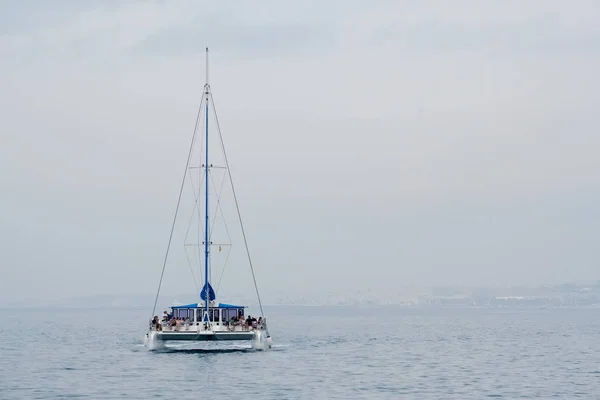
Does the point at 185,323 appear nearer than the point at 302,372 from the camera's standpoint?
No

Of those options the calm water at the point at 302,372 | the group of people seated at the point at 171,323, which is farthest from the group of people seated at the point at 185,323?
the calm water at the point at 302,372

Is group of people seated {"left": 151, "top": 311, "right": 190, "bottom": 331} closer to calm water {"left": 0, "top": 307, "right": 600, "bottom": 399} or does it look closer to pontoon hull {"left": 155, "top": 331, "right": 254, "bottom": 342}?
pontoon hull {"left": 155, "top": 331, "right": 254, "bottom": 342}

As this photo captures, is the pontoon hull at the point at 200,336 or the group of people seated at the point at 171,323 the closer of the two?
the pontoon hull at the point at 200,336

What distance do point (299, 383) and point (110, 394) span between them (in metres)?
Result: 13.3

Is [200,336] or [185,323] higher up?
[185,323]

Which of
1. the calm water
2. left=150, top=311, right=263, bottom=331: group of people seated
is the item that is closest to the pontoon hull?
left=150, top=311, right=263, bottom=331: group of people seated

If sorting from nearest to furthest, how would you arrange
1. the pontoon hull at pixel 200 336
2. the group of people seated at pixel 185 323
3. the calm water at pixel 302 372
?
the calm water at pixel 302 372
the pontoon hull at pixel 200 336
the group of people seated at pixel 185 323

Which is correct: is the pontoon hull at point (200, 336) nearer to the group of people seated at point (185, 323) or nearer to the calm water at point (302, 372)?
the group of people seated at point (185, 323)

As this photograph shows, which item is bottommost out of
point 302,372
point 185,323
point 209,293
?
point 302,372

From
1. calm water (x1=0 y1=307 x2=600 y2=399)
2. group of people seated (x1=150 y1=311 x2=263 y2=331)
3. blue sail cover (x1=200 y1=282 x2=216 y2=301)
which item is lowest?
calm water (x1=0 y1=307 x2=600 y2=399)

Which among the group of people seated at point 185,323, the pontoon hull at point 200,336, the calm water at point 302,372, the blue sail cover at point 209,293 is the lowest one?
the calm water at point 302,372

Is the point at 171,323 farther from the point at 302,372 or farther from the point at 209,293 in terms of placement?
the point at 302,372

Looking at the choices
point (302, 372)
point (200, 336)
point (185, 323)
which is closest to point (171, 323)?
point (185, 323)

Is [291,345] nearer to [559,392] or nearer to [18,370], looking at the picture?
[18,370]
